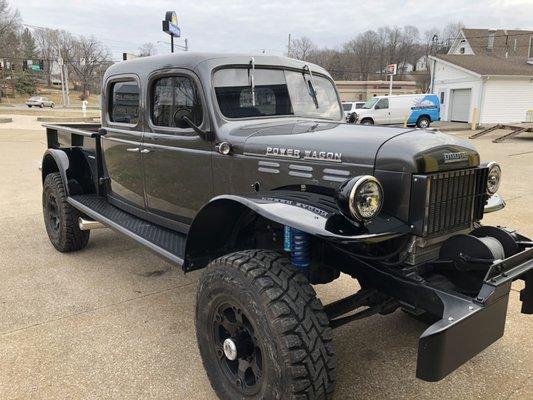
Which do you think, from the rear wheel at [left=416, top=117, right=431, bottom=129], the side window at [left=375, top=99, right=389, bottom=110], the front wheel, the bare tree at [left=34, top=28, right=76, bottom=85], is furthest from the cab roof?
the bare tree at [left=34, top=28, right=76, bottom=85]

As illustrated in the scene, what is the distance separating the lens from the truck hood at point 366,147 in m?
2.32

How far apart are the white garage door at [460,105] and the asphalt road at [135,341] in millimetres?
A: 27801

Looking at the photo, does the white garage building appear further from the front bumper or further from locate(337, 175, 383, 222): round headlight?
locate(337, 175, 383, 222): round headlight

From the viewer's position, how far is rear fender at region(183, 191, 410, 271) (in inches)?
Result: 85.8

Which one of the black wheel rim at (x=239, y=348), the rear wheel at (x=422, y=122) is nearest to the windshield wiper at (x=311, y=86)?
the black wheel rim at (x=239, y=348)

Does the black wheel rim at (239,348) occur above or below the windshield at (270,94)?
below

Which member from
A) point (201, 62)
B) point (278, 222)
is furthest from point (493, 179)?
point (201, 62)

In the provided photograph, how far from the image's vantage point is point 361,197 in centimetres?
218

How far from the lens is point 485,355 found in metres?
3.10

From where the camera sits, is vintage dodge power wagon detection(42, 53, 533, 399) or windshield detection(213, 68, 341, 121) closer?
vintage dodge power wagon detection(42, 53, 533, 399)

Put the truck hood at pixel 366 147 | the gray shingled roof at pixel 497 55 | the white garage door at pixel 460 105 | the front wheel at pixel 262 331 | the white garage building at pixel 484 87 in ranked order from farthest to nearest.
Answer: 1. the white garage door at pixel 460 105
2. the gray shingled roof at pixel 497 55
3. the white garage building at pixel 484 87
4. the truck hood at pixel 366 147
5. the front wheel at pixel 262 331

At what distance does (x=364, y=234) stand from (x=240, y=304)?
707 millimetres

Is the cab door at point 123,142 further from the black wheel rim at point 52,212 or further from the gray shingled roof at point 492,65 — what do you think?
the gray shingled roof at point 492,65

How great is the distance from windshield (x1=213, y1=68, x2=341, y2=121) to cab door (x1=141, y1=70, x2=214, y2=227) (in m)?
0.19
